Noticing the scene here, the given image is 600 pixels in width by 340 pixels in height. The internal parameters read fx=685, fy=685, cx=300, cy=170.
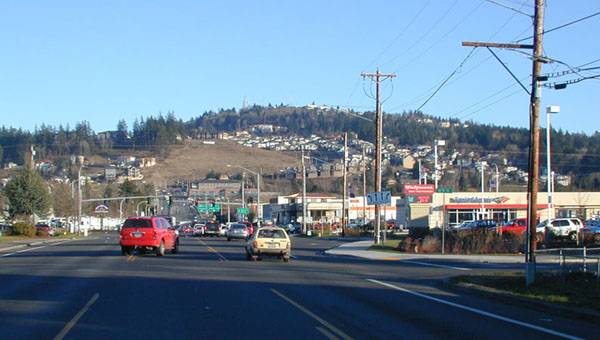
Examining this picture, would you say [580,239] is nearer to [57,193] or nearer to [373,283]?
[373,283]

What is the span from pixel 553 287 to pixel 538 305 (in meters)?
2.72

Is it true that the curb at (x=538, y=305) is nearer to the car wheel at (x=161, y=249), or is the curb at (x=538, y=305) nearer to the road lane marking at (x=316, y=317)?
the road lane marking at (x=316, y=317)

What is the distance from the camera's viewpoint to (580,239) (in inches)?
1489

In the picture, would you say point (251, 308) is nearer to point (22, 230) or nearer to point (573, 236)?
point (573, 236)

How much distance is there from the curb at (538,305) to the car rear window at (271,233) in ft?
39.9

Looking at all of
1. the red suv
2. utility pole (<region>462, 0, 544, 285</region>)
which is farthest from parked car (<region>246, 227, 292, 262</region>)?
utility pole (<region>462, 0, 544, 285</region>)

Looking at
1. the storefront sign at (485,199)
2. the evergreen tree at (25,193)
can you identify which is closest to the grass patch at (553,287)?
the evergreen tree at (25,193)

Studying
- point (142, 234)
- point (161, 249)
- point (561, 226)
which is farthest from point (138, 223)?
point (561, 226)

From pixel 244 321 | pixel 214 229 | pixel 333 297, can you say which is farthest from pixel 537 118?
pixel 214 229

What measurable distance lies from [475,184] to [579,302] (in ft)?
509

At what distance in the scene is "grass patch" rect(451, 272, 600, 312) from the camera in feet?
51.5

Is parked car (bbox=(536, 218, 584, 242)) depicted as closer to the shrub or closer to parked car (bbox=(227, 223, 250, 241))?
parked car (bbox=(227, 223, 250, 241))

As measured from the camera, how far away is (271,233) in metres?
30.8

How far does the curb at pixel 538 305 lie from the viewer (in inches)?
539
